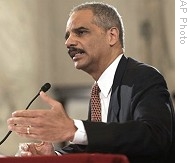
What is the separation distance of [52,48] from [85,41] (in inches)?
106

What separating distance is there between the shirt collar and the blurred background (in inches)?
79.9

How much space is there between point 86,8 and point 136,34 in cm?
235

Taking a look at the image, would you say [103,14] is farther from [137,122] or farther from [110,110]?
[137,122]

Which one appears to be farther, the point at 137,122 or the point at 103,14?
the point at 103,14

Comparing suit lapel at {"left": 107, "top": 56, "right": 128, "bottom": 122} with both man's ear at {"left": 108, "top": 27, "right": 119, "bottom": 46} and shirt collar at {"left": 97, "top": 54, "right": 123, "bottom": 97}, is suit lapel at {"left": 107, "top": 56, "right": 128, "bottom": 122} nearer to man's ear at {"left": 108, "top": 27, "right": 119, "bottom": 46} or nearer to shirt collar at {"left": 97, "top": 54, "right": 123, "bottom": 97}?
shirt collar at {"left": 97, "top": 54, "right": 123, "bottom": 97}

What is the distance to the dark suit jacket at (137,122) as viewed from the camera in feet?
5.55

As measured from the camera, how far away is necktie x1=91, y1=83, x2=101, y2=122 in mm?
2111

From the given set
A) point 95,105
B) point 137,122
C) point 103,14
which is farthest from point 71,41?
point 137,122

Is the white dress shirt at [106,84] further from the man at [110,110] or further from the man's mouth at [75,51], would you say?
the man's mouth at [75,51]

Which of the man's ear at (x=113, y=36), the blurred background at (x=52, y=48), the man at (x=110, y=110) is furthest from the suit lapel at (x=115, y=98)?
the blurred background at (x=52, y=48)

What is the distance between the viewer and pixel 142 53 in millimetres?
4551

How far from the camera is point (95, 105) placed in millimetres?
2133

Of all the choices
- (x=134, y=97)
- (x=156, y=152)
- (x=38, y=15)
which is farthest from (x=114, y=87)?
(x=38, y=15)
